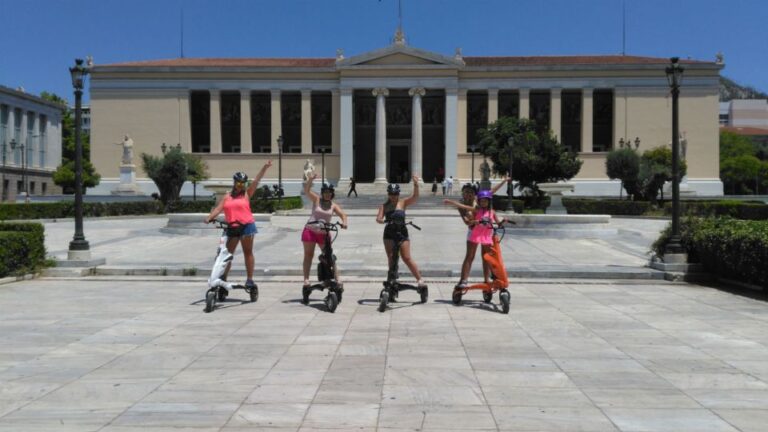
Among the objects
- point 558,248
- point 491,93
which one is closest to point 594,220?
point 558,248

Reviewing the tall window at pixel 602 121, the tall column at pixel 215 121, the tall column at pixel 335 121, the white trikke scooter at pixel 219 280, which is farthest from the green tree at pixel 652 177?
the white trikke scooter at pixel 219 280

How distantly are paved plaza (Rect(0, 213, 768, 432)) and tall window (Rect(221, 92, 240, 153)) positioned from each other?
51739 millimetres

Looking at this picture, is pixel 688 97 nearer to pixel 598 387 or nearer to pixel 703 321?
pixel 703 321

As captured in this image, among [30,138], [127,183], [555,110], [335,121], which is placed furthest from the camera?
[30,138]

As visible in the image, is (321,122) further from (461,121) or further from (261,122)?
(461,121)

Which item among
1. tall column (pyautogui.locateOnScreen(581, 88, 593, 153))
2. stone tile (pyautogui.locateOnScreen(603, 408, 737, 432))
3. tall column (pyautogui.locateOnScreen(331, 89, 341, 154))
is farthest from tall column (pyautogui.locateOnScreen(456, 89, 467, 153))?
stone tile (pyautogui.locateOnScreen(603, 408, 737, 432))

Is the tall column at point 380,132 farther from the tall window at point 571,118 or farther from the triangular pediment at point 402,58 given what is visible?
the tall window at point 571,118

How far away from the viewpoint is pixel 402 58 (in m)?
57.5

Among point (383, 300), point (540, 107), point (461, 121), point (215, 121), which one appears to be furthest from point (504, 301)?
point (540, 107)

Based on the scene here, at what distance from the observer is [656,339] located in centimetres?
730

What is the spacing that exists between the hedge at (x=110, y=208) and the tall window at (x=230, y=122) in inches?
913

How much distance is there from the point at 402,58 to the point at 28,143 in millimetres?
54764

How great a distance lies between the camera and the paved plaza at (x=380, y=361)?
15.2ft

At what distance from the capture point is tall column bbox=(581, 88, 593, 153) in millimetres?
57594
